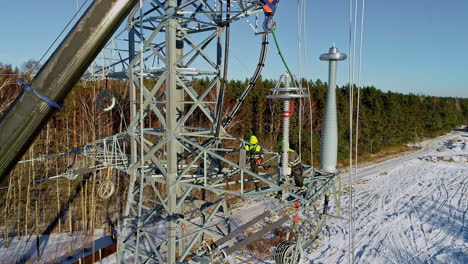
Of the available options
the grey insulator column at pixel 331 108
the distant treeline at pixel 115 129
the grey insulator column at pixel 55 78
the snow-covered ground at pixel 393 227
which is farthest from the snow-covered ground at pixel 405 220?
the grey insulator column at pixel 55 78

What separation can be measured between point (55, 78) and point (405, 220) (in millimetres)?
18517

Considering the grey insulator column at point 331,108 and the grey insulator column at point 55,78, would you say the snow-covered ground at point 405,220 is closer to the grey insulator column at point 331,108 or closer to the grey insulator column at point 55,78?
the grey insulator column at point 331,108

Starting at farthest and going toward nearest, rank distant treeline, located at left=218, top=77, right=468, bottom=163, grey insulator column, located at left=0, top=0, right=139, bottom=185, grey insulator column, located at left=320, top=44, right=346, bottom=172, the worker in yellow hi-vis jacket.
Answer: distant treeline, located at left=218, top=77, right=468, bottom=163 < the worker in yellow hi-vis jacket < grey insulator column, located at left=320, top=44, right=346, bottom=172 < grey insulator column, located at left=0, top=0, right=139, bottom=185

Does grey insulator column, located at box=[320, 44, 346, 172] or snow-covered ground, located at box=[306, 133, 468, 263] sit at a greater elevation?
grey insulator column, located at box=[320, 44, 346, 172]

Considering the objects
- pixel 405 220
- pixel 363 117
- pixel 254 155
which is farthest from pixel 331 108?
pixel 363 117

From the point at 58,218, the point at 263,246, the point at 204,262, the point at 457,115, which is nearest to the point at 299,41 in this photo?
the point at 204,262

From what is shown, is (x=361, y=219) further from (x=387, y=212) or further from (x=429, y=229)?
(x=429, y=229)

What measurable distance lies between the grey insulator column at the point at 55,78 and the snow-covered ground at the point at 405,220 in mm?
12146

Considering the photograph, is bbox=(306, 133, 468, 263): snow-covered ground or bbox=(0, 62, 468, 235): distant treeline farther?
bbox=(0, 62, 468, 235): distant treeline

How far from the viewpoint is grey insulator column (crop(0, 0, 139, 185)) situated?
2.23 m

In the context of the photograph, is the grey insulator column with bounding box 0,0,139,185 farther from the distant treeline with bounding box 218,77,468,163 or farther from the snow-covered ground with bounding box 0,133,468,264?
the distant treeline with bounding box 218,77,468,163

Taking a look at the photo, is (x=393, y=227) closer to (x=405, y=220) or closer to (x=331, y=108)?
(x=405, y=220)

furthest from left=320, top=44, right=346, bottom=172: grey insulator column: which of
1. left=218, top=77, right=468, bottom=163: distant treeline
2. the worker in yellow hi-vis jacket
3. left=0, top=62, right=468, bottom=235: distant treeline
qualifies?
left=218, top=77, right=468, bottom=163: distant treeline

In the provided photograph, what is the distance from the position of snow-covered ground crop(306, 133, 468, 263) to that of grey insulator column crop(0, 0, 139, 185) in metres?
12.1
